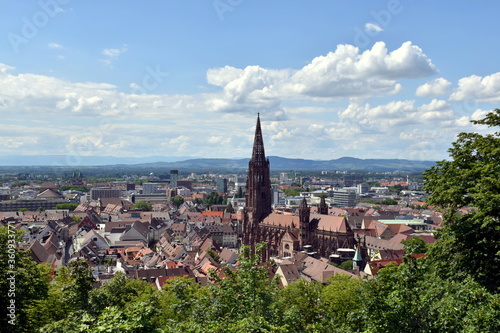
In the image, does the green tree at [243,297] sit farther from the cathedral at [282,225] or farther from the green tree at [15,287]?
Answer: the cathedral at [282,225]

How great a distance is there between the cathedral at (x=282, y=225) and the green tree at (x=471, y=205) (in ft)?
217

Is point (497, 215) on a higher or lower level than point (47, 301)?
higher

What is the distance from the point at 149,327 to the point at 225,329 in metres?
3.07

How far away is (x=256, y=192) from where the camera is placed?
106 metres

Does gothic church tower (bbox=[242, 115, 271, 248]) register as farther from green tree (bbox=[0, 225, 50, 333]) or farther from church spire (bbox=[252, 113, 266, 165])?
green tree (bbox=[0, 225, 50, 333])

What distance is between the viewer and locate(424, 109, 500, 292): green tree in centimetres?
2369

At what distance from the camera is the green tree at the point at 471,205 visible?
77.7ft

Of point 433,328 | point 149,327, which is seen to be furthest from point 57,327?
point 433,328

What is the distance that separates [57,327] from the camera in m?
16.4

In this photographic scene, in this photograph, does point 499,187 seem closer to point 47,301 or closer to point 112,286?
point 112,286
